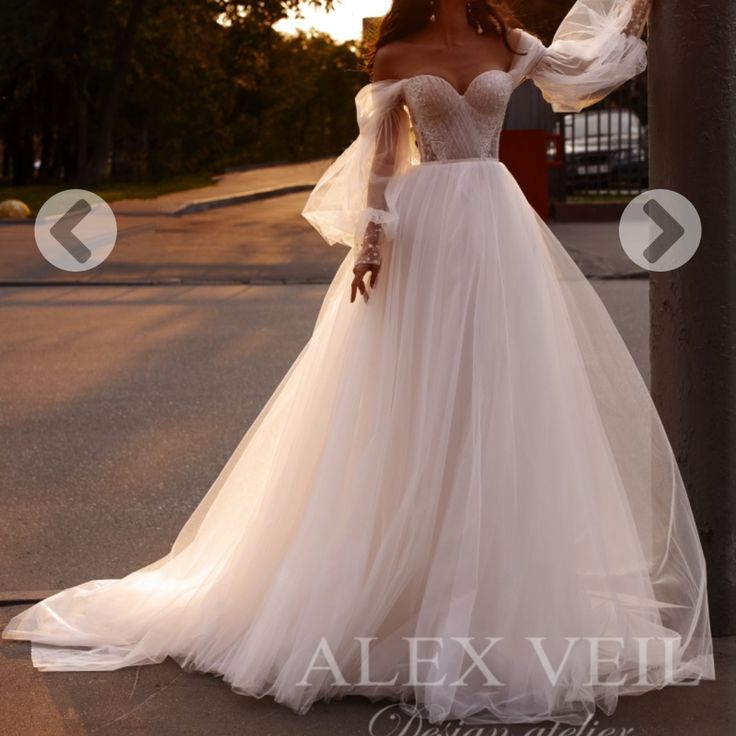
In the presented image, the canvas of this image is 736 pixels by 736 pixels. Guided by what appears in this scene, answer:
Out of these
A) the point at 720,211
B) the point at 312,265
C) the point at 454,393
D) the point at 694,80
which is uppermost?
the point at 694,80

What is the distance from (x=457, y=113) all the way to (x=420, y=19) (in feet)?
1.00

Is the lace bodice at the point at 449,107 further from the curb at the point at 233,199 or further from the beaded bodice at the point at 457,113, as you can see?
the curb at the point at 233,199

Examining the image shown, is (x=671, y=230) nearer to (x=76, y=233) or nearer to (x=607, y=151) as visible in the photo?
(x=76, y=233)

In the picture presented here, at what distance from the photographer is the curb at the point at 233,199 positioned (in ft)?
85.3

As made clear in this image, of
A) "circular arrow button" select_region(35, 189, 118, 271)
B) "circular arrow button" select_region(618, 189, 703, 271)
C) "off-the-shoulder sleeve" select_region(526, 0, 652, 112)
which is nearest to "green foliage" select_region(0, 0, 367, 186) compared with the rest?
"circular arrow button" select_region(35, 189, 118, 271)

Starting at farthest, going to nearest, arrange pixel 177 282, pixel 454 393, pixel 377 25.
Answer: pixel 177 282 < pixel 377 25 < pixel 454 393

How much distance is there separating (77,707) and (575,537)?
1.45 metres

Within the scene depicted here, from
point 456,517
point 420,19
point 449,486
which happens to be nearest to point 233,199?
point 420,19

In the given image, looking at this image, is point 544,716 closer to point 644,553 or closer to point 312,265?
point 644,553

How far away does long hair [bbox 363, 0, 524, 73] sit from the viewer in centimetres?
424

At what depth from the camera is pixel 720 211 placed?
4156 millimetres

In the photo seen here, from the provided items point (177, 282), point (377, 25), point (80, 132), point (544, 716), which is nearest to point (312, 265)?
point (177, 282)

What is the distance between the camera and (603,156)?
23.0 m

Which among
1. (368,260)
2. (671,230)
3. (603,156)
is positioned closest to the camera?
(671,230)
